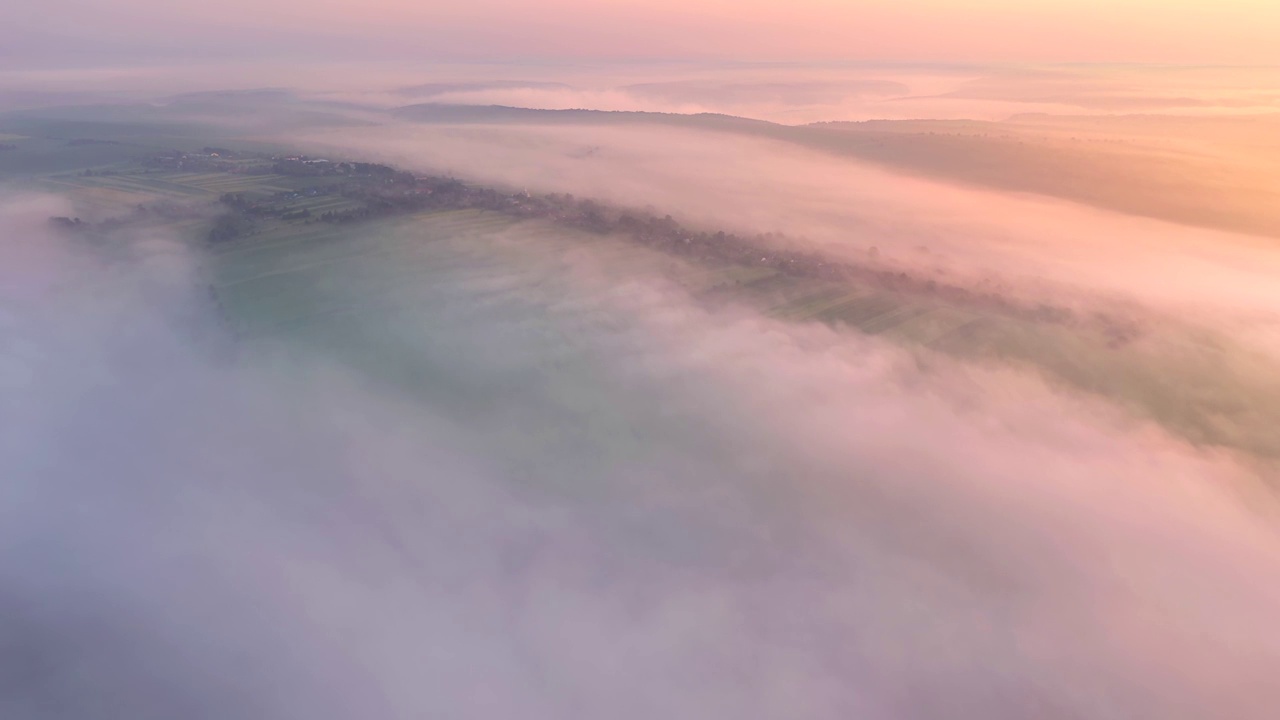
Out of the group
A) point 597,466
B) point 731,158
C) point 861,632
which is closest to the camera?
point 861,632

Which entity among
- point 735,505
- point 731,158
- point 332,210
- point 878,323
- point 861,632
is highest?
point 731,158

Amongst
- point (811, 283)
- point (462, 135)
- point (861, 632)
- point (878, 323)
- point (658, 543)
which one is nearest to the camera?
point (861, 632)

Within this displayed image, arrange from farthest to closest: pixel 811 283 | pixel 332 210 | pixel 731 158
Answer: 1. pixel 731 158
2. pixel 332 210
3. pixel 811 283

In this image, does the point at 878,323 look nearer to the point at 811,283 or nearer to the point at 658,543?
the point at 811,283

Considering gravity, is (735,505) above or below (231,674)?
above

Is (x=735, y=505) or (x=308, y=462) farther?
(x=308, y=462)

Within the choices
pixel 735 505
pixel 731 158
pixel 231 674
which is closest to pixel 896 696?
pixel 735 505

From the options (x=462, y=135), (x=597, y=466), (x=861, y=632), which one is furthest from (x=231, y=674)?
(x=462, y=135)

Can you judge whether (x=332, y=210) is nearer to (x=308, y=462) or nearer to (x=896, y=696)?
(x=308, y=462)

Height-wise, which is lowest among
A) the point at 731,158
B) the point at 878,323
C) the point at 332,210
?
the point at 878,323
